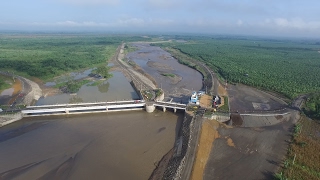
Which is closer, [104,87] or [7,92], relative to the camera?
[7,92]

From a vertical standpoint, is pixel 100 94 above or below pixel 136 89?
below

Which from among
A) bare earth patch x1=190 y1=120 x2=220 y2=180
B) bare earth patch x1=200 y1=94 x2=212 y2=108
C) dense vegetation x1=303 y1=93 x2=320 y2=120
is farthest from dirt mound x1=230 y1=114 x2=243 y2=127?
dense vegetation x1=303 y1=93 x2=320 y2=120

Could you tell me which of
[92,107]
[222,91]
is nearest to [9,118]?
[92,107]

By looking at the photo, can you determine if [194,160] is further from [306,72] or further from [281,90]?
[306,72]

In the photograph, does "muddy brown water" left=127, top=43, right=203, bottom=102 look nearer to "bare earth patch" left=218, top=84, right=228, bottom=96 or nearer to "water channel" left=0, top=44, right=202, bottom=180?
"bare earth patch" left=218, top=84, right=228, bottom=96

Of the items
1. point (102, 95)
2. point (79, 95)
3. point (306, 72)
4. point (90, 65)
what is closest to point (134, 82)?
point (102, 95)

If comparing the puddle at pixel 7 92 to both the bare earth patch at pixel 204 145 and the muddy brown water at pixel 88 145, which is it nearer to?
the muddy brown water at pixel 88 145

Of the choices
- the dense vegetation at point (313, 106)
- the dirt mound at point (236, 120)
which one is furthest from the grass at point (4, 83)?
the dense vegetation at point (313, 106)

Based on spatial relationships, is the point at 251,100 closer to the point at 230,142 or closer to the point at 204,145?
the point at 230,142
